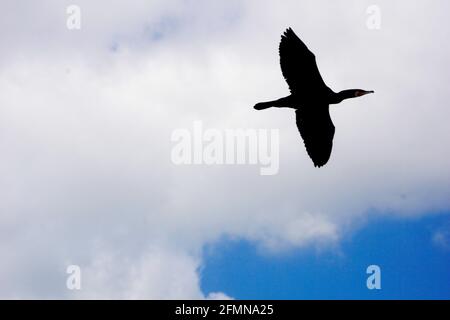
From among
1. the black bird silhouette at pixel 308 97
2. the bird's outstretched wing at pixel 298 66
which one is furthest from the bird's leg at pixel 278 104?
the bird's outstretched wing at pixel 298 66

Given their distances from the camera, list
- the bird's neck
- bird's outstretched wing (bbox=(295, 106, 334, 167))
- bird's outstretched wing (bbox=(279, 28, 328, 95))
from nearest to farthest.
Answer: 1. bird's outstretched wing (bbox=(279, 28, 328, 95))
2. the bird's neck
3. bird's outstretched wing (bbox=(295, 106, 334, 167))

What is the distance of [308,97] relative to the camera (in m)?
20.0

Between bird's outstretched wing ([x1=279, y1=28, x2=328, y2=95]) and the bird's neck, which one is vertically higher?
bird's outstretched wing ([x1=279, y1=28, x2=328, y2=95])

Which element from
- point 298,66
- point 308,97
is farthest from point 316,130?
point 298,66

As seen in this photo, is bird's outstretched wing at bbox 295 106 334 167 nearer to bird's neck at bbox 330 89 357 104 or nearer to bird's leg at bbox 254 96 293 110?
bird's leg at bbox 254 96 293 110

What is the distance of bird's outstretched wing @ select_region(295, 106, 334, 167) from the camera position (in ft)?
67.2

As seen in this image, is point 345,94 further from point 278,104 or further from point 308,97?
point 278,104

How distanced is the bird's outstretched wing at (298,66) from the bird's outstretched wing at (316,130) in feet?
3.19

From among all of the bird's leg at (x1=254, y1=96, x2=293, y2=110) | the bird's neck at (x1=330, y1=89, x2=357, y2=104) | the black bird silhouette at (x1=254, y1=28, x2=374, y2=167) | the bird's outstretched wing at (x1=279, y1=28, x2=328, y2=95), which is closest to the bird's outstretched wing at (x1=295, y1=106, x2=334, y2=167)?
the black bird silhouette at (x1=254, y1=28, x2=374, y2=167)

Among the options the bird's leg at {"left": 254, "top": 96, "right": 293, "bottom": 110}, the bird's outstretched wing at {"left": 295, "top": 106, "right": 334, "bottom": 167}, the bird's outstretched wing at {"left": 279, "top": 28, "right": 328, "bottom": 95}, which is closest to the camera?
the bird's outstretched wing at {"left": 279, "top": 28, "right": 328, "bottom": 95}
